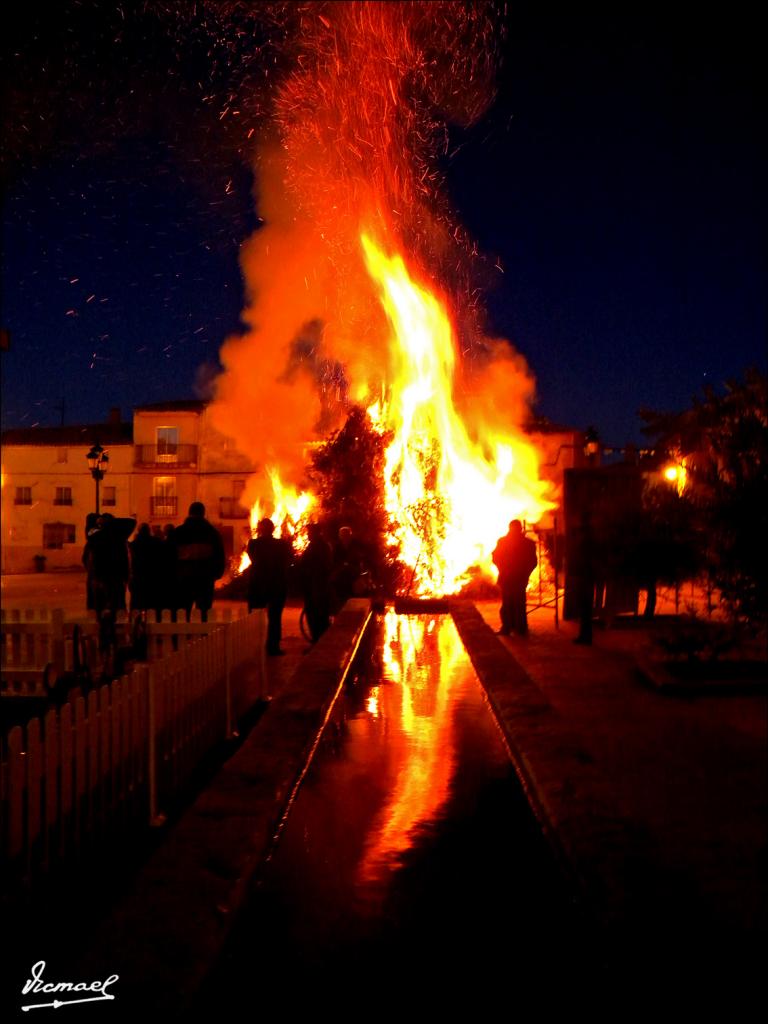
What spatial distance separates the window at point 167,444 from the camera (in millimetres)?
51125

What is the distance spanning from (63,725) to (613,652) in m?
9.51

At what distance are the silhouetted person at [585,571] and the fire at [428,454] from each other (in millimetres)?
8074

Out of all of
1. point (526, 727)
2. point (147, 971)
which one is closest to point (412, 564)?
point (526, 727)

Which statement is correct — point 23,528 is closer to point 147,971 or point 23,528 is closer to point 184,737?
point 184,737

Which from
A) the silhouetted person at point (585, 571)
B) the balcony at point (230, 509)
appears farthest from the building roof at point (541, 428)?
Result: the silhouetted person at point (585, 571)

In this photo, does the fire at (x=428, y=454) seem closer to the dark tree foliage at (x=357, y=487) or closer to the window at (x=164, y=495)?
the dark tree foliage at (x=357, y=487)

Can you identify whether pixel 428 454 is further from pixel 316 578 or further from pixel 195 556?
pixel 195 556

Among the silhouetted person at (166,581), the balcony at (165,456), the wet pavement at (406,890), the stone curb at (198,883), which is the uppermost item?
the balcony at (165,456)

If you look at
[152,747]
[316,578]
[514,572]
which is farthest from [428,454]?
[152,747]

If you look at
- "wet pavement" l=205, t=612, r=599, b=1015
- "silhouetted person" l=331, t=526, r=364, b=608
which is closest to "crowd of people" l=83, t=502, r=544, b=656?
"wet pavement" l=205, t=612, r=599, b=1015

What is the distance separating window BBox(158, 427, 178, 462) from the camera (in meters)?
51.1

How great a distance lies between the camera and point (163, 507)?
51062 mm

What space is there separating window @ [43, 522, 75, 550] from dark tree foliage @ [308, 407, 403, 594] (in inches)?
1254

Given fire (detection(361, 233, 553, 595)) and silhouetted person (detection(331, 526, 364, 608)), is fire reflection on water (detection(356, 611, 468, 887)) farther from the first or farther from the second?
fire (detection(361, 233, 553, 595))
